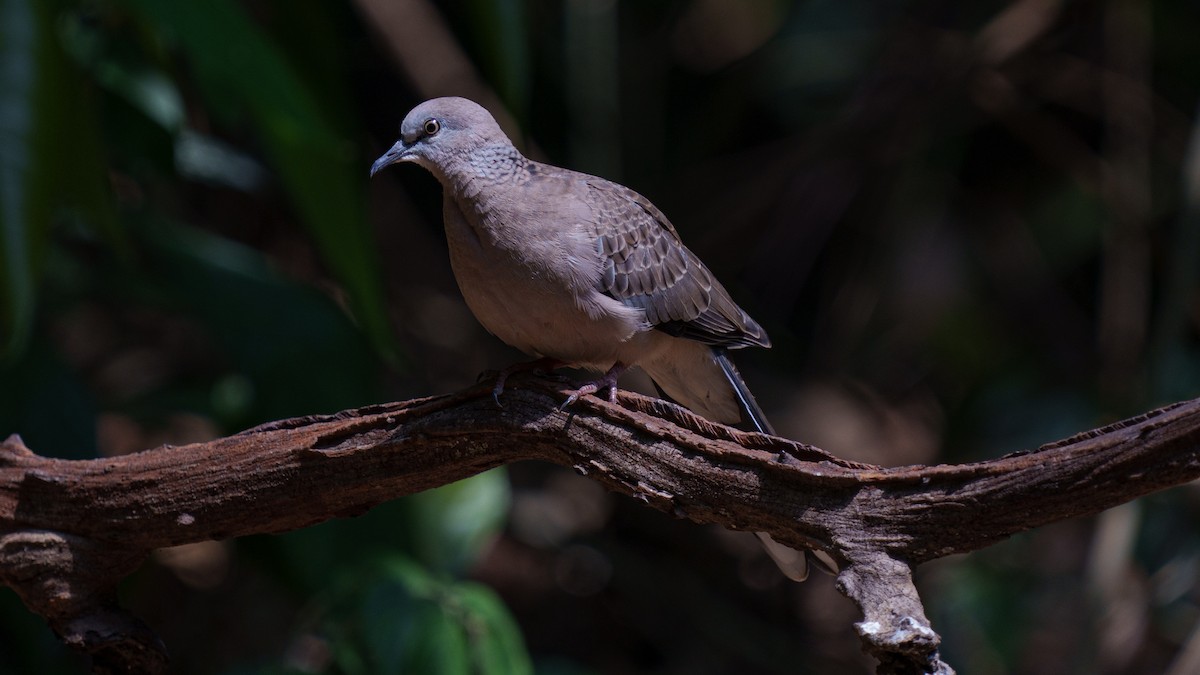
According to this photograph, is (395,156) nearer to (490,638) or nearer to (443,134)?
(443,134)

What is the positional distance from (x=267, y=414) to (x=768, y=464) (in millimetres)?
2626

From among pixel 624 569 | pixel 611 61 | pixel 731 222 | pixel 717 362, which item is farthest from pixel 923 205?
pixel 717 362

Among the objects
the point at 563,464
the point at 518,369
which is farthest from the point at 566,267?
the point at 563,464

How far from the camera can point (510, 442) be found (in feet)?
9.16

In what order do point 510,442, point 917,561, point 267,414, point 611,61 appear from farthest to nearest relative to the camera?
point 611,61, point 267,414, point 510,442, point 917,561

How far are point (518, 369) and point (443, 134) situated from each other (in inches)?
30.4

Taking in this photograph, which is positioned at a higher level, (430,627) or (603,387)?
(603,387)

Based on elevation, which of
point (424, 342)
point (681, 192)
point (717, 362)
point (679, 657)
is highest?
point (681, 192)

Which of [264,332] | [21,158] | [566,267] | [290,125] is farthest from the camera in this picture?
[264,332]

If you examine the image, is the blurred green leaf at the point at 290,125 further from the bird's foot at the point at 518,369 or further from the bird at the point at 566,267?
the bird's foot at the point at 518,369

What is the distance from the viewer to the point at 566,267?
305 centimetres

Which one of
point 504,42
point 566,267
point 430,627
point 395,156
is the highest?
point 504,42

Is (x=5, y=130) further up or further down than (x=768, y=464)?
further up

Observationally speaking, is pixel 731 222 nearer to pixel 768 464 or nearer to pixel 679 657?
pixel 679 657
